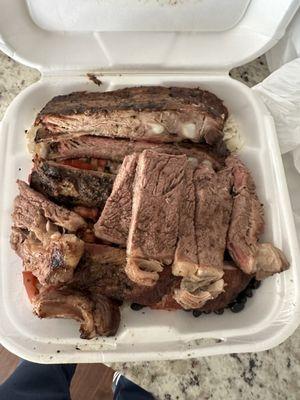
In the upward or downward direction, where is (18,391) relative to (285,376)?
downward

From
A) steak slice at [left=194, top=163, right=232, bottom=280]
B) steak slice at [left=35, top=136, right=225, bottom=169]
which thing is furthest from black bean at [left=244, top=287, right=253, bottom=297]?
steak slice at [left=35, top=136, right=225, bottom=169]

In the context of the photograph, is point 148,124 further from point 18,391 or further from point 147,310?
point 18,391

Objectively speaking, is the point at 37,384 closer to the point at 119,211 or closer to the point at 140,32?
the point at 119,211

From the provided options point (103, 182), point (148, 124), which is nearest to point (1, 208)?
point (103, 182)

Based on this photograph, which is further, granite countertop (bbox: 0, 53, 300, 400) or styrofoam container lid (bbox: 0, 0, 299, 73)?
granite countertop (bbox: 0, 53, 300, 400)

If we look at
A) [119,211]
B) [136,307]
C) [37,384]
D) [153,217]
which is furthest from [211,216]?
[37,384]

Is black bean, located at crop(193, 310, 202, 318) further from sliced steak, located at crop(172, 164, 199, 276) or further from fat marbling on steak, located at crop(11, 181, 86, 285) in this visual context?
fat marbling on steak, located at crop(11, 181, 86, 285)
